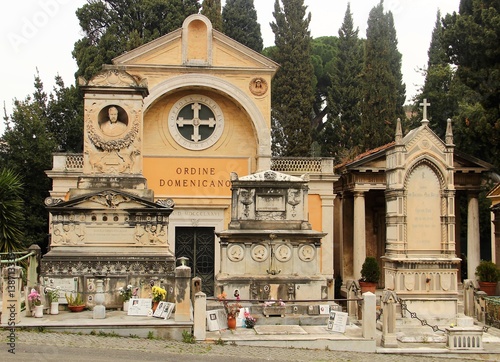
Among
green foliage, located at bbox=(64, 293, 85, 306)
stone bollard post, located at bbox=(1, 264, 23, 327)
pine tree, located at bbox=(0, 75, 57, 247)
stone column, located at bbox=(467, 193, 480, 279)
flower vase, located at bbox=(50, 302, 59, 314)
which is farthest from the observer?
pine tree, located at bbox=(0, 75, 57, 247)

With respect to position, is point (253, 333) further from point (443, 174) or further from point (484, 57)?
point (484, 57)

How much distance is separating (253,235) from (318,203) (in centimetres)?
887

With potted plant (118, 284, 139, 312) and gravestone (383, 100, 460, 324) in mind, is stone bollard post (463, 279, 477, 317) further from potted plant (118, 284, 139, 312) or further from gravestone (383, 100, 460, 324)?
potted plant (118, 284, 139, 312)

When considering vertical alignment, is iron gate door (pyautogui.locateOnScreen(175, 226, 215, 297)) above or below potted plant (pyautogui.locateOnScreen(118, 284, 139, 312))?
above

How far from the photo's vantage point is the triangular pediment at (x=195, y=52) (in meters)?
25.9

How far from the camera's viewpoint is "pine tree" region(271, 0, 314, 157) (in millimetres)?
37312

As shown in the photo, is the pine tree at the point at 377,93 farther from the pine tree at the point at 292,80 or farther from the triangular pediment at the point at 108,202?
the triangular pediment at the point at 108,202

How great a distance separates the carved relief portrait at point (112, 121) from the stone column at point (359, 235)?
11544 mm

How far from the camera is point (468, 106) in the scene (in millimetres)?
27812

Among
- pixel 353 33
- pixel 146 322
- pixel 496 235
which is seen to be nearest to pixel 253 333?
pixel 146 322

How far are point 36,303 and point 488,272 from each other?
1564 centimetres

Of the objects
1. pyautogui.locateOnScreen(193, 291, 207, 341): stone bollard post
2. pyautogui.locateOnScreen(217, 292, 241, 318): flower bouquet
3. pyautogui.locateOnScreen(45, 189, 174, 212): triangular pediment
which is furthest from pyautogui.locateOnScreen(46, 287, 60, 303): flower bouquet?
pyautogui.locateOnScreen(217, 292, 241, 318): flower bouquet

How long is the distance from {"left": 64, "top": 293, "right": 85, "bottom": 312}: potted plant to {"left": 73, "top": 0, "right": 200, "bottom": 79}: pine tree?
2203cm

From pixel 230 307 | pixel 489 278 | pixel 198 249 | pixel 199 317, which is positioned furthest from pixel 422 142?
pixel 198 249
